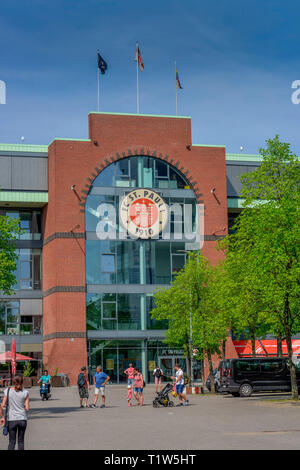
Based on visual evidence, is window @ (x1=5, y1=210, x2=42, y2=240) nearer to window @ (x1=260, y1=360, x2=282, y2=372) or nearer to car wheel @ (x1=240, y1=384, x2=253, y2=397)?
car wheel @ (x1=240, y1=384, x2=253, y2=397)

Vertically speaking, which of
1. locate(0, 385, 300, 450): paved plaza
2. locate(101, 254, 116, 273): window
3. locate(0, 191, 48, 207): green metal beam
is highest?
locate(0, 191, 48, 207): green metal beam

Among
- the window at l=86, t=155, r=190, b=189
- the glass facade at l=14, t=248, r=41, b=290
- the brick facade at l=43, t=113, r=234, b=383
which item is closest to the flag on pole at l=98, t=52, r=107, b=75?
the brick facade at l=43, t=113, r=234, b=383

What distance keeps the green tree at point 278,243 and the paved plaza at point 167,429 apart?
5.20 metres

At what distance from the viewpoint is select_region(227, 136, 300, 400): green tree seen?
1220 inches

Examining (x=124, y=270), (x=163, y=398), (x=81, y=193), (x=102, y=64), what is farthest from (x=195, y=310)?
(x=102, y=64)

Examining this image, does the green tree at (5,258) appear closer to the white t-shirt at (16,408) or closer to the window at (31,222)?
the white t-shirt at (16,408)

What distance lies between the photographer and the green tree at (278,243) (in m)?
31.0

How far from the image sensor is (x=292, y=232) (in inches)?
1224

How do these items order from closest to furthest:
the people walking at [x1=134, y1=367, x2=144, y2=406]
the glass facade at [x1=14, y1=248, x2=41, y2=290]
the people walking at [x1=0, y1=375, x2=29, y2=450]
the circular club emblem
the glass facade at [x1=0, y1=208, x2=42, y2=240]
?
the people walking at [x1=0, y1=375, x2=29, y2=450], the people walking at [x1=134, y1=367, x2=144, y2=406], the circular club emblem, the glass facade at [x1=14, y1=248, x2=41, y2=290], the glass facade at [x1=0, y1=208, x2=42, y2=240]

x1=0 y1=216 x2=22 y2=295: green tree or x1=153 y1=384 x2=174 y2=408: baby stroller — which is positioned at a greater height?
x1=0 y1=216 x2=22 y2=295: green tree

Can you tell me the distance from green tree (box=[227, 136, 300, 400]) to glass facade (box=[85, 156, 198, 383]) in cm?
2376

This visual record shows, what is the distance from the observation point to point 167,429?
19.0 m

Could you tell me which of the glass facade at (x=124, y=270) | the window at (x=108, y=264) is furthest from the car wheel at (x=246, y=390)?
the window at (x=108, y=264)
